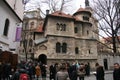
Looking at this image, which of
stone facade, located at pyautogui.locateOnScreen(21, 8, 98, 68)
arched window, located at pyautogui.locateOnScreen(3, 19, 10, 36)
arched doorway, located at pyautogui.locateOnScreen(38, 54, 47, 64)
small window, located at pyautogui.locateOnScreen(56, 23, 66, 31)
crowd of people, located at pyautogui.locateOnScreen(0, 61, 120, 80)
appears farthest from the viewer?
small window, located at pyautogui.locateOnScreen(56, 23, 66, 31)

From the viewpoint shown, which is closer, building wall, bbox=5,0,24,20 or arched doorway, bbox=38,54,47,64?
building wall, bbox=5,0,24,20

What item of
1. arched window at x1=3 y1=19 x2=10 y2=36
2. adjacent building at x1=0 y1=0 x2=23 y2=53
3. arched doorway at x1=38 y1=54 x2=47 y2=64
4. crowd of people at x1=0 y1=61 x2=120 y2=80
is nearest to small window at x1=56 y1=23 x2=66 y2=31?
arched doorway at x1=38 y1=54 x2=47 y2=64

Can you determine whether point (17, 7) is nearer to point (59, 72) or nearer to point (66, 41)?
point (66, 41)

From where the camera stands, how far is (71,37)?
3219 cm

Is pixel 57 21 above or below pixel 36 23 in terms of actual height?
below

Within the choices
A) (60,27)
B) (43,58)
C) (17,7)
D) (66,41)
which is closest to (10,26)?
(17,7)

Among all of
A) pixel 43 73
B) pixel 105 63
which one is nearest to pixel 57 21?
A: pixel 105 63

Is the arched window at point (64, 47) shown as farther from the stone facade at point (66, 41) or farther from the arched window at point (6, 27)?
the arched window at point (6, 27)

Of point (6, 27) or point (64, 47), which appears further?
point (64, 47)

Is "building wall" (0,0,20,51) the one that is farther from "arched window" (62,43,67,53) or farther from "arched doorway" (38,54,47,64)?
"arched window" (62,43,67,53)

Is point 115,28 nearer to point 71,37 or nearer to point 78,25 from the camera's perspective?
point 71,37

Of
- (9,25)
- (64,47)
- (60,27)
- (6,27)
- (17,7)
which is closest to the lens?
(6,27)

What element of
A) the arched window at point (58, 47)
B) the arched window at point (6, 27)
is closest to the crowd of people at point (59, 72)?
the arched window at point (6, 27)

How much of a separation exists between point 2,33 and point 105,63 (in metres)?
25.7
